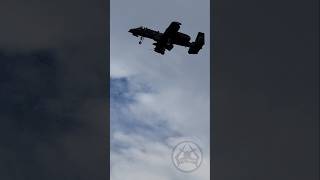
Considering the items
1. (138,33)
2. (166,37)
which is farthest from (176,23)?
(138,33)

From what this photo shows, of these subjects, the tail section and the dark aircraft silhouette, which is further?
the tail section

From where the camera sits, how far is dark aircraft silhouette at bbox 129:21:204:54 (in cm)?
15838

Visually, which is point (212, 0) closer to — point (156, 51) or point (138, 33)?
point (156, 51)

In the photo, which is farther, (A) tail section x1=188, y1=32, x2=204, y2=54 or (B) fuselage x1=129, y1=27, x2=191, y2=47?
(A) tail section x1=188, y1=32, x2=204, y2=54

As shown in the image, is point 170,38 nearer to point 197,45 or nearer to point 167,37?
point 167,37

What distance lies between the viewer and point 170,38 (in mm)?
159625

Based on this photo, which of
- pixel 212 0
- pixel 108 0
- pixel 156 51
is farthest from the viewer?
pixel 156 51

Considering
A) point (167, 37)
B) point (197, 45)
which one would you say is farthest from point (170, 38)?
point (197, 45)

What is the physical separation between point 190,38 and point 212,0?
19.9 metres

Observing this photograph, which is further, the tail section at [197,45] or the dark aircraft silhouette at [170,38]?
the tail section at [197,45]

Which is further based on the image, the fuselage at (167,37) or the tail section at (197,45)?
the tail section at (197,45)

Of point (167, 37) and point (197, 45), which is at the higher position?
point (197, 45)

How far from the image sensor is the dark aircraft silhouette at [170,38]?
15838 centimetres

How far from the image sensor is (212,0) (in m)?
147
